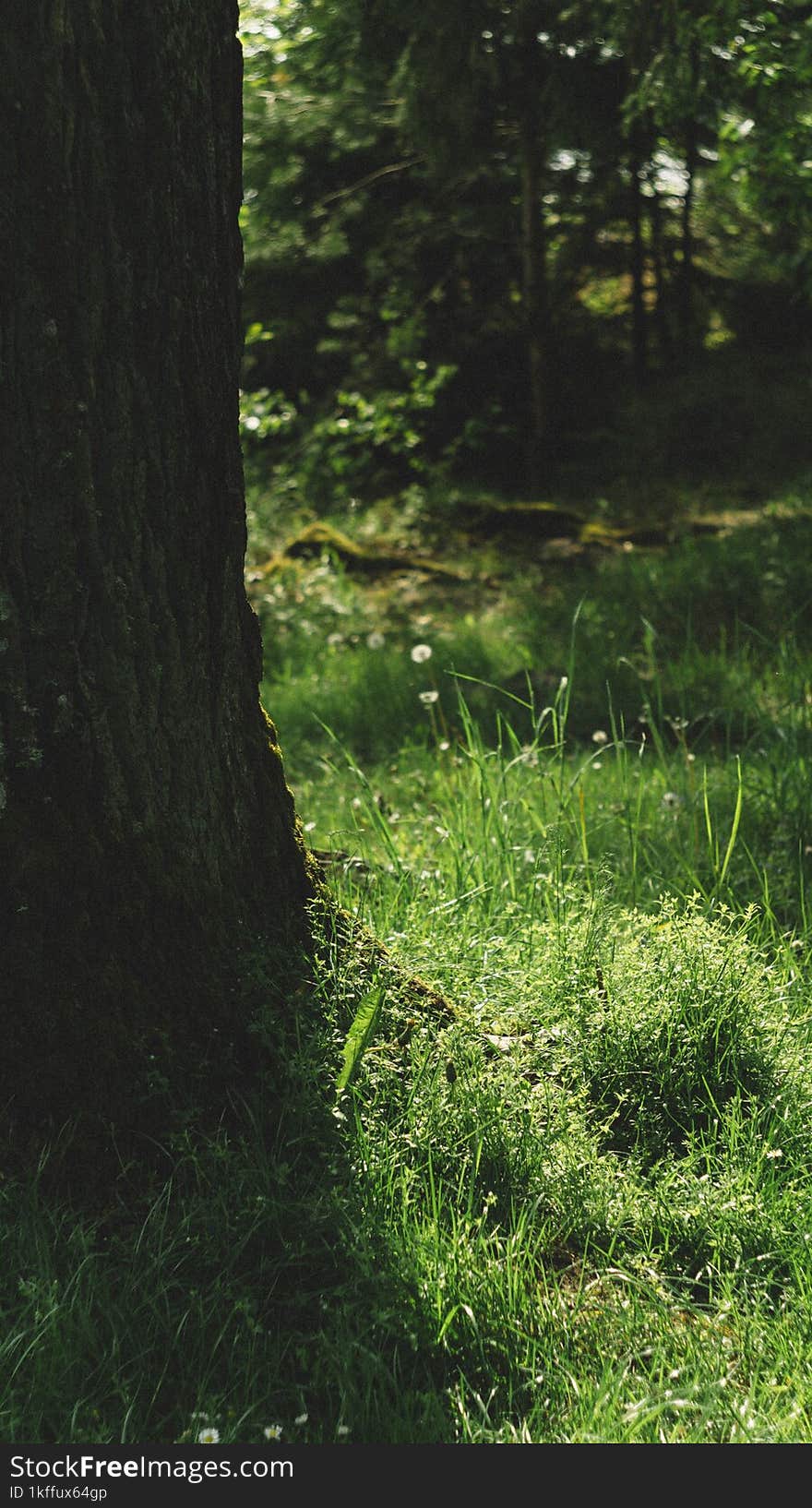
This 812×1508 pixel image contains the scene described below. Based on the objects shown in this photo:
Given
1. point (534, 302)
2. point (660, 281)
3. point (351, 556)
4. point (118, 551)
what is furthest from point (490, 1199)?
Answer: point (660, 281)

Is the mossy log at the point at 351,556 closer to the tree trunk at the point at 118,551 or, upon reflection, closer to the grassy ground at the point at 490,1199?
the grassy ground at the point at 490,1199

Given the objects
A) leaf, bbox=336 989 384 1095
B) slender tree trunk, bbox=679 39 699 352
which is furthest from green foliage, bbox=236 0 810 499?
leaf, bbox=336 989 384 1095

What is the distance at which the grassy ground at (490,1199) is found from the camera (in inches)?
75.0

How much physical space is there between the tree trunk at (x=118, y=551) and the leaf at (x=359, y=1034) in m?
0.23

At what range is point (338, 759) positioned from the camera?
4906 mm

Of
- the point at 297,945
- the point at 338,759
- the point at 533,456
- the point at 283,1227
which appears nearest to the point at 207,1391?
the point at 283,1227

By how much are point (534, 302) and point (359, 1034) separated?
7236 millimetres

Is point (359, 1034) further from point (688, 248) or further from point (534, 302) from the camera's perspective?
point (688, 248)

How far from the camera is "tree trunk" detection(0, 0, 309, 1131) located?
200 centimetres

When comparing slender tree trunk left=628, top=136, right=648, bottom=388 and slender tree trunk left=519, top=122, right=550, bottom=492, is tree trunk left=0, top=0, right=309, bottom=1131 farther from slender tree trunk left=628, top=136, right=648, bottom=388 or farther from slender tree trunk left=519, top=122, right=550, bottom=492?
slender tree trunk left=628, top=136, right=648, bottom=388

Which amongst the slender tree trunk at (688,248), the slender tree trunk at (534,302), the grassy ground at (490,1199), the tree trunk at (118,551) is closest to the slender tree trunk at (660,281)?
the slender tree trunk at (688,248)

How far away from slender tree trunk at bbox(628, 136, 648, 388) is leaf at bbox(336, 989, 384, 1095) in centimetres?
795

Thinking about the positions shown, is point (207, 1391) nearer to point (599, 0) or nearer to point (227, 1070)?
point (227, 1070)

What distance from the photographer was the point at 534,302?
852 cm
